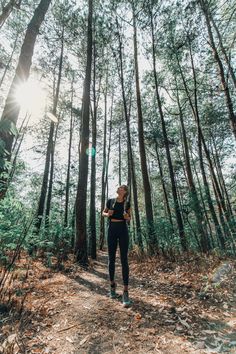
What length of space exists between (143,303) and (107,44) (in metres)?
12.1

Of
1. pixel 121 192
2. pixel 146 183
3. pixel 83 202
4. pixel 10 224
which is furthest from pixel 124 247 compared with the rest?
pixel 146 183

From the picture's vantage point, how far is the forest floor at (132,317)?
2.29 m

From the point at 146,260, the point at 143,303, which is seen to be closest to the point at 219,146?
the point at 146,260

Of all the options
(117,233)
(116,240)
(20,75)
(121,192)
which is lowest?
(116,240)

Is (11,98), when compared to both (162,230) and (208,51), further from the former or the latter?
(208,51)

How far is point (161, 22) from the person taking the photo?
34.0ft

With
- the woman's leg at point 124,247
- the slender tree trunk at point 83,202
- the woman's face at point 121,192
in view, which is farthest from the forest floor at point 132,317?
the woman's face at point 121,192

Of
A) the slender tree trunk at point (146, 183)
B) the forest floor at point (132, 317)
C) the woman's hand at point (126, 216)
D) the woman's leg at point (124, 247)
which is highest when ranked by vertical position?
the slender tree trunk at point (146, 183)

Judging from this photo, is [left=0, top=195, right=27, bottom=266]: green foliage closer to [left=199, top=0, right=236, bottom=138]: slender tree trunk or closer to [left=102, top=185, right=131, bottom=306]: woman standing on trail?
[left=102, top=185, right=131, bottom=306]: woman standing on trail

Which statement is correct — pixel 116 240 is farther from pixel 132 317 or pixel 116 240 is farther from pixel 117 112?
pixel 117 112

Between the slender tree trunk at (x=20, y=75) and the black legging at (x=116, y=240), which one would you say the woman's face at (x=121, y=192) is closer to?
the black legging at (x=116, y=240)

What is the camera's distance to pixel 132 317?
2951 mm

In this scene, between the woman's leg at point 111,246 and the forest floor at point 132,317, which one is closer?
the forest floor at point 132,317

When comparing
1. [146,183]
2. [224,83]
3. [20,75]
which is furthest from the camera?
[146,183]
